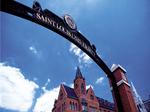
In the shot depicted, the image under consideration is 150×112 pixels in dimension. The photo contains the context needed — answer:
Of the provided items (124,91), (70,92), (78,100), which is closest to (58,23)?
(124,91)

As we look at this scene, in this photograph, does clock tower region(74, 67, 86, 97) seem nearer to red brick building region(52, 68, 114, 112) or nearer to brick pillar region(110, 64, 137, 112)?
red brick building region(52, 68, 114, 112)

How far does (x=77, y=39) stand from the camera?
5867 mm

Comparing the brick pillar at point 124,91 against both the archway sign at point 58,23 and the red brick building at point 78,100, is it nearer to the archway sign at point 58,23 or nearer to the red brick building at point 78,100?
the archway sign at point 58,23

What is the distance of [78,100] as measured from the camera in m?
35.9

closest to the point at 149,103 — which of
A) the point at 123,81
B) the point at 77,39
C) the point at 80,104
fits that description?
the point at 80,104

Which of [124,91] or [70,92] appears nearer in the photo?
[124,91]

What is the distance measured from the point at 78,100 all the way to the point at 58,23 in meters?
32.2

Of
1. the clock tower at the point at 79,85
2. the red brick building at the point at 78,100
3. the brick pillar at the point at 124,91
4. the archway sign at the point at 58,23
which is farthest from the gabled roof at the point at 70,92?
the archway sign at the point at 58,23

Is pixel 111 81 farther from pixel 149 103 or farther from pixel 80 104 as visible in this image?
pixel 80 104

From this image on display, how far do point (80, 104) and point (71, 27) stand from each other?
31.5 metres

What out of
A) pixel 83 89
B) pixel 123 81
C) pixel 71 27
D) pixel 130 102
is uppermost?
pixel 83 89

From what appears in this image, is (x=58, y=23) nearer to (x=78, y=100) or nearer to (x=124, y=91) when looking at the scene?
(x=124, y=91)

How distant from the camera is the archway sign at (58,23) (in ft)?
14.0

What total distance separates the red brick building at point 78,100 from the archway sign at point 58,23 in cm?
2786
